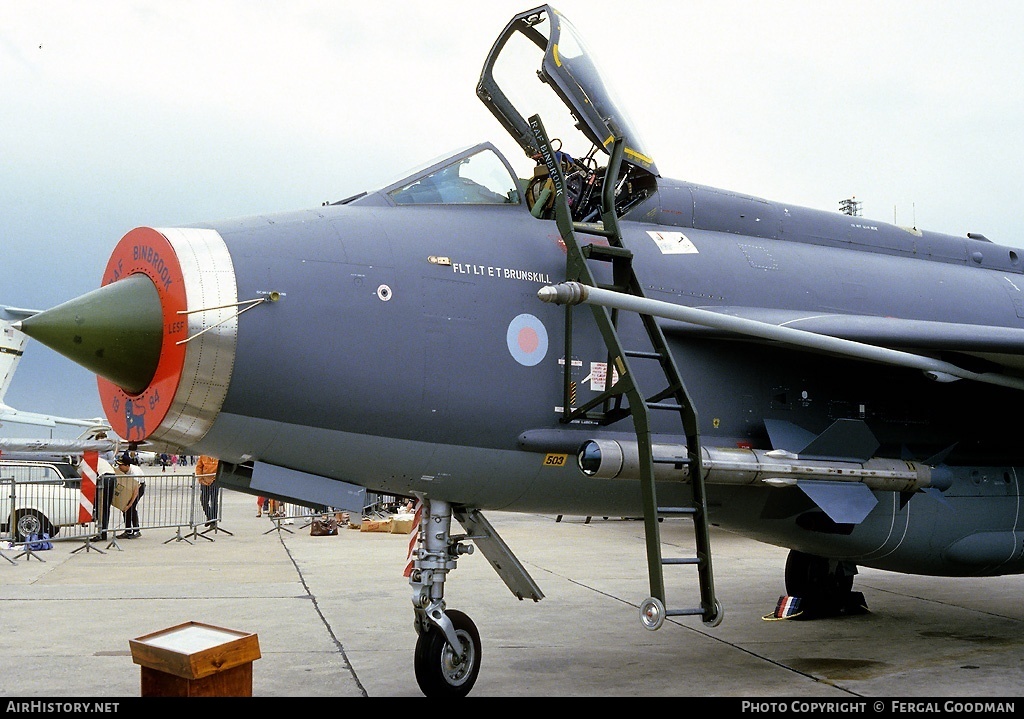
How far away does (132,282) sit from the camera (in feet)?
15.5

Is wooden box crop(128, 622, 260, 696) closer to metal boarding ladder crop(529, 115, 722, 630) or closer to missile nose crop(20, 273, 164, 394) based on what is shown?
missile nose crop(20, 273, 164, 394)

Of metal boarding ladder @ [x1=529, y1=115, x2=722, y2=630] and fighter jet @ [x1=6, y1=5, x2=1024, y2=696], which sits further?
metal boarding ladder @ [x1=529, y1=115, x2=722, y2=630]

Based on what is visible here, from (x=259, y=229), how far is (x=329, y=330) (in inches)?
27.4

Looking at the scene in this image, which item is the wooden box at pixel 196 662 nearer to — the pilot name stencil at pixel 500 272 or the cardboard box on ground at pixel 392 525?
the pilot name stencil at pixel 500 272

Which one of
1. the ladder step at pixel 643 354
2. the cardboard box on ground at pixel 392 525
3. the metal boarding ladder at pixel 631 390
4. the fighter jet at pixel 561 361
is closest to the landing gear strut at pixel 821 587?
the fighter jet at pixel 561 361

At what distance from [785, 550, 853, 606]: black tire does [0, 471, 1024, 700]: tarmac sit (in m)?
0.27

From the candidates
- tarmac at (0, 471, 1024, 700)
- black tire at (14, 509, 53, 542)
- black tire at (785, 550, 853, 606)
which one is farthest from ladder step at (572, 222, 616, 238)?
black tire at (14, 509, 53, 542)

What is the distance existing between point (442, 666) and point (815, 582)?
473 cm

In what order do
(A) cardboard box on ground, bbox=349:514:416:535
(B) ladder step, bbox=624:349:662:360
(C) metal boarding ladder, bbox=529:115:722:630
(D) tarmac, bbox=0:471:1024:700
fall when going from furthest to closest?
(A) cardboard box on ground, bbox=349:514:416:535 → (D) tarmac, bbox=0:471:1024:700 → (B) ladder step, bbox=624:349:662:360 → (C) metal boarding ladder, bbox=529:115:722:630

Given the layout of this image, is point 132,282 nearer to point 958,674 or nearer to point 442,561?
point 442,561

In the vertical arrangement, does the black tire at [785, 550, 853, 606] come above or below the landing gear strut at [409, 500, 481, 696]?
below

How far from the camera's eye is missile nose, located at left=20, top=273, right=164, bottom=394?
4.54 m

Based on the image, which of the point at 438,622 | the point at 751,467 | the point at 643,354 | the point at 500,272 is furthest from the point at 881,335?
the point at 438,622

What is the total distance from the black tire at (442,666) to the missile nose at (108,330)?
82.5 inches
